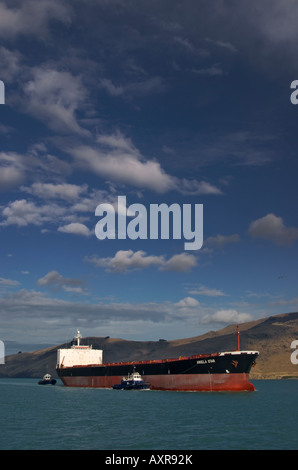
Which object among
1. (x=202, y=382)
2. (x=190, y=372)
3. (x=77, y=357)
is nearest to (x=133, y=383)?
(x=190, y=372)

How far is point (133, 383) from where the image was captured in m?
76.5

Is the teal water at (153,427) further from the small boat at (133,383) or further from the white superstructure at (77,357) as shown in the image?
the white superstructure at (77,357)

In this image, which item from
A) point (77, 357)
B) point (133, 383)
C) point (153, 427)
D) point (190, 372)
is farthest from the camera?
point (77, 357)

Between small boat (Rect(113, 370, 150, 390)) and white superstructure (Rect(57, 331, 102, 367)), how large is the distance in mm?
24516

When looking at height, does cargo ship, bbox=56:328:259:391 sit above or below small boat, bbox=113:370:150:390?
above

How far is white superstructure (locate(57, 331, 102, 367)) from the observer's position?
10406cm

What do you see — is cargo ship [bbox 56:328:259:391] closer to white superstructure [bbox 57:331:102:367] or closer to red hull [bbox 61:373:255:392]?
red hull [bbox 61:373:255:392]

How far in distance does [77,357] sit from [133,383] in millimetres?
32241

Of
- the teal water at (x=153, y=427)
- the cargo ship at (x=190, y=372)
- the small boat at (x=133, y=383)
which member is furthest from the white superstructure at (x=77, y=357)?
the teal water at (x=153, y=427)

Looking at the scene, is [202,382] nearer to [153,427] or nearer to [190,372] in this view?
[190,372]

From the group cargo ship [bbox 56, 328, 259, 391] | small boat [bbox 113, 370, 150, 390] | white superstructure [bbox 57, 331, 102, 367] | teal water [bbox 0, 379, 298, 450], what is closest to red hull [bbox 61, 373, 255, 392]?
cargo ship [bbox 56, 328, 259, 391]
